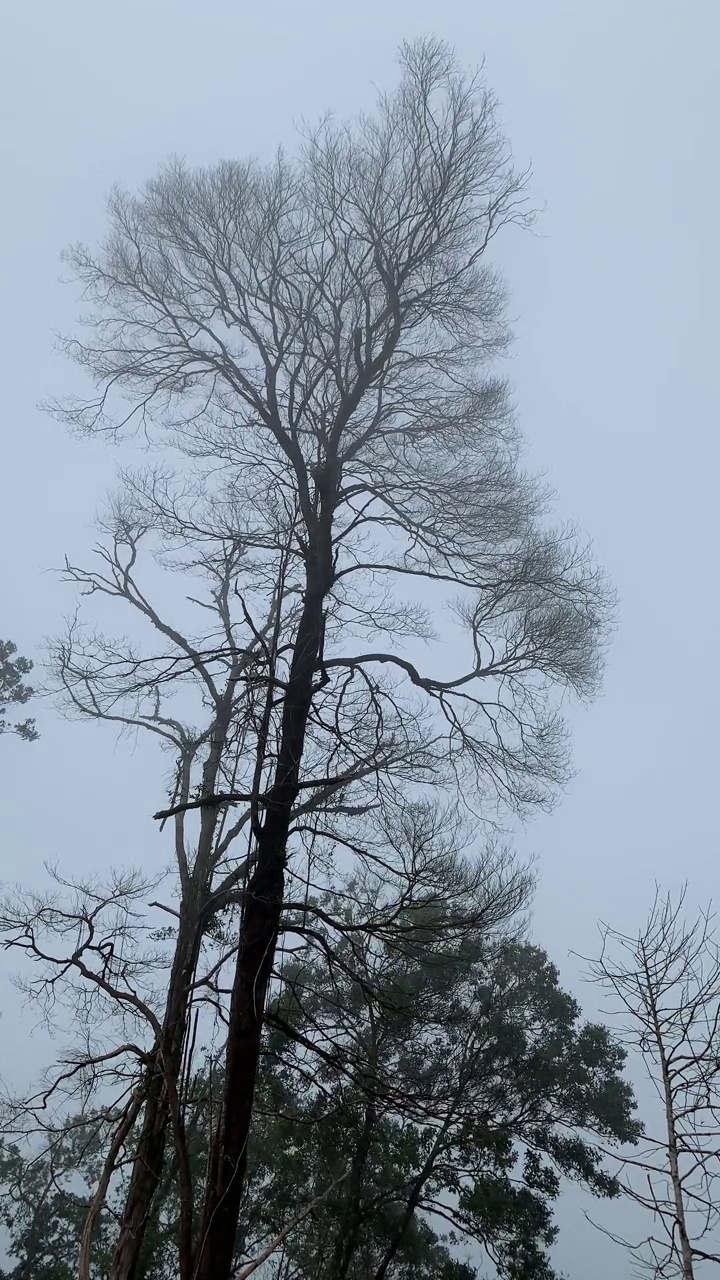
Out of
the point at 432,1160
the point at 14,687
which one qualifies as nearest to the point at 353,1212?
the point at 432,1160

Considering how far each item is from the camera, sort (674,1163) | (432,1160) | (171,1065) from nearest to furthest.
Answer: (171,1065) → (674,1163) → (432,1160)

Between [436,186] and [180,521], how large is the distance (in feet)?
7.73

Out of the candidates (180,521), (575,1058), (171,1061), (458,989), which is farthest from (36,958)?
(575,1058)

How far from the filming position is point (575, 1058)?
46.1 feet

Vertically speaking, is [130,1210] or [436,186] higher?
[436,186]

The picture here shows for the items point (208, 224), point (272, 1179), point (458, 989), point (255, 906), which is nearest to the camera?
point (255, 906)

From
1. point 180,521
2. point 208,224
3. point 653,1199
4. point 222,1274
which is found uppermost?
point 208,224

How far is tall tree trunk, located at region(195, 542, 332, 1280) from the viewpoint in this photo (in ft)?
9.18

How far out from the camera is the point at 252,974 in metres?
3.23

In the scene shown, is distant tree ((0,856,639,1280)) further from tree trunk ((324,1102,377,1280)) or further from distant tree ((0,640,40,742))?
distant tree ((0,640,40,742))

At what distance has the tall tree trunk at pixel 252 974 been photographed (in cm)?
280

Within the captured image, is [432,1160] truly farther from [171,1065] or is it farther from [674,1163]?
[171,1065]

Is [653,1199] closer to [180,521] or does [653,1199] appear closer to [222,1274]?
[222,1274]

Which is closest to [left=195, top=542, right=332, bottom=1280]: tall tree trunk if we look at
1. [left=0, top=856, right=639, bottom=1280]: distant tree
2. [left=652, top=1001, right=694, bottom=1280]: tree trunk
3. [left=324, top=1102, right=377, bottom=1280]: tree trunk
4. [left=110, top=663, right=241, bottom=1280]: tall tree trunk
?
[left=110, top=663, right=241, bottom=1280]: tall tree trunk
